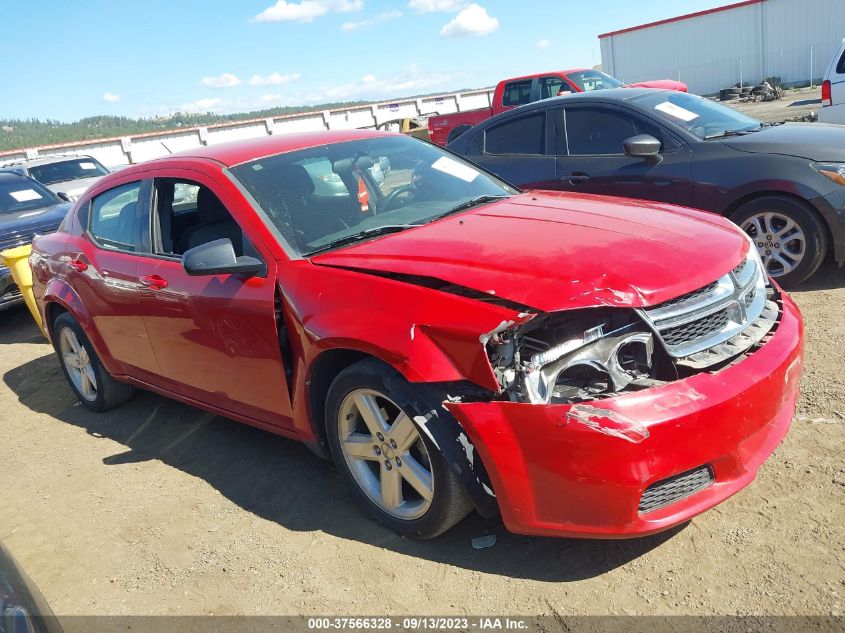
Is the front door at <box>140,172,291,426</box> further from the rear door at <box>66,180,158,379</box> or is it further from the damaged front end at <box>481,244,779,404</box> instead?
the damaged front end at <box>481,244,779,404</box>

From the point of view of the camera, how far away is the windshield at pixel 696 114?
5969mm

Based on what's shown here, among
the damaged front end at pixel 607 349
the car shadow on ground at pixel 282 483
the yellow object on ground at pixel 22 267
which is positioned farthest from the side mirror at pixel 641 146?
the yellow object on ground at pixel 22 267

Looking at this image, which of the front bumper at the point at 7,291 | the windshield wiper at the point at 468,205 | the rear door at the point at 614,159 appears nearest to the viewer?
the windshield wiper at the point at 468,205

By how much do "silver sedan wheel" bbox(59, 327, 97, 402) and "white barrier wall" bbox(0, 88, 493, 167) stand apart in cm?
1588

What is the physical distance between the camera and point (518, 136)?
268 inches

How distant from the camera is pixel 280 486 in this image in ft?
12.1

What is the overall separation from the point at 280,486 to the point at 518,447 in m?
1.71

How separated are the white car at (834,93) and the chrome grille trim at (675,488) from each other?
358 inches

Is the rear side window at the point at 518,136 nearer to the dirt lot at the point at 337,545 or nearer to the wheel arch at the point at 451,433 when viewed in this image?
the dirt lot at the point at 337,545

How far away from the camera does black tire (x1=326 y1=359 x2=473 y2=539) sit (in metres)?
2.71

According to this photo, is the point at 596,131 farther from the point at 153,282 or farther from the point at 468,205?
the point at 153,282

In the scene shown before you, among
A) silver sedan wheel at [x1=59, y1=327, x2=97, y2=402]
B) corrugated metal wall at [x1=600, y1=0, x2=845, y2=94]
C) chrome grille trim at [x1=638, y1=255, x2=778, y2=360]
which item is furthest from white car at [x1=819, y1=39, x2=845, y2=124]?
corrugated metal wall at [x1=600, y1=0, x2=845, y2=94]

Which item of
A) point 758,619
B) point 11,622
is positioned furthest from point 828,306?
point 11,622

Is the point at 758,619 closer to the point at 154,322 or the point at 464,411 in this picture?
the point at 464,411
